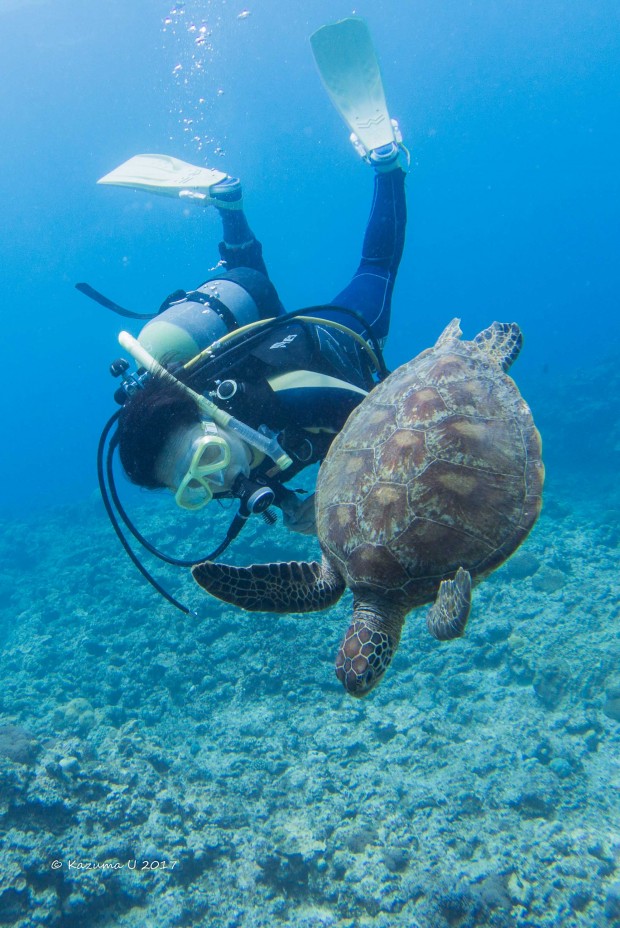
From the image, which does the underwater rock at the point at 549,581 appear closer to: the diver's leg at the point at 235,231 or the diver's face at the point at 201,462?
the diver's leg at the point at 235,231

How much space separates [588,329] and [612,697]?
50.8m

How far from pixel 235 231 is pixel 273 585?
17.6 ft

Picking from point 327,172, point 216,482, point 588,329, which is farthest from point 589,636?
point 327,172

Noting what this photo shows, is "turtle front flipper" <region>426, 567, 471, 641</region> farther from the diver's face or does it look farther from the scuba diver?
the diver's face

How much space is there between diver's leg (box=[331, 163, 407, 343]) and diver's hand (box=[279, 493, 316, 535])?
2.91 metres

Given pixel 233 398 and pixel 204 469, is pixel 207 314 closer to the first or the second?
pixel 233 398

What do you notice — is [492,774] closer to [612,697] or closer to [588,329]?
[612,697]

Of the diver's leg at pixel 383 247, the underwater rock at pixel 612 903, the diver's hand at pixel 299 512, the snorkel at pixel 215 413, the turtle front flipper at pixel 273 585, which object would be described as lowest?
the underwater rock at pixel 612 903

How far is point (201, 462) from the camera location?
2980mm

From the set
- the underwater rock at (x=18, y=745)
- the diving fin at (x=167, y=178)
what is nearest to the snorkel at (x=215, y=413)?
the diving fin at (x=167, y=178)

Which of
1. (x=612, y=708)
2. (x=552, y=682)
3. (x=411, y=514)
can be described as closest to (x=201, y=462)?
(x=411, y=514)

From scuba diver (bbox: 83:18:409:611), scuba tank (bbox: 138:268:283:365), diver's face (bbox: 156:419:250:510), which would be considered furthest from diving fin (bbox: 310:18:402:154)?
diver's face (bbox: 156:419:250:510)

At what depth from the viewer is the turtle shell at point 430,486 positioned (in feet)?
8.18

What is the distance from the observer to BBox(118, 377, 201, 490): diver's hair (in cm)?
292
